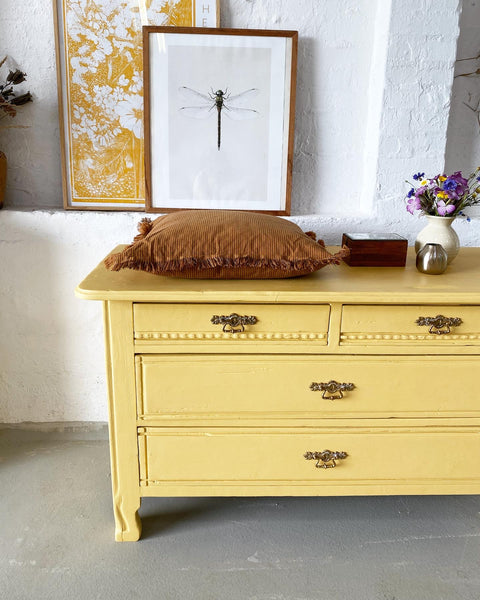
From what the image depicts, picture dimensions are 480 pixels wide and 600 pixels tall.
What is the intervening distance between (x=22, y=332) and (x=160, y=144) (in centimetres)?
115

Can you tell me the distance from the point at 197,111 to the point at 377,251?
3.39 ft

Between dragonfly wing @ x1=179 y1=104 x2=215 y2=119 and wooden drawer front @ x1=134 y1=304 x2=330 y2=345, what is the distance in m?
1.03

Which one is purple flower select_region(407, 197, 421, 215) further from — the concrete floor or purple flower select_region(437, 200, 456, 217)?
the concrete floor

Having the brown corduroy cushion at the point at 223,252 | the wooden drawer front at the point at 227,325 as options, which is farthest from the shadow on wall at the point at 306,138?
the wooden drawer front at the point at 227,325

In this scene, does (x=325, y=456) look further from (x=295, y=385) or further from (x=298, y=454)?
(x=295, y=385)

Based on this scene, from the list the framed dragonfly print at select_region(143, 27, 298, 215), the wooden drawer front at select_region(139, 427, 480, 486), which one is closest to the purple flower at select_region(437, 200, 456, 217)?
the framed dragonfly print at select_region(143, 27, 298, 215)

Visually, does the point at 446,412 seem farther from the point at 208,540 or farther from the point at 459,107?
the point at 459,107

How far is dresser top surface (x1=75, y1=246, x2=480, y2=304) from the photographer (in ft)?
5.27

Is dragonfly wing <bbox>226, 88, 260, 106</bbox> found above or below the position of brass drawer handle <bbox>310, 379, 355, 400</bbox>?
above

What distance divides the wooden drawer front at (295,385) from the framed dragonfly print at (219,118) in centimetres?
90

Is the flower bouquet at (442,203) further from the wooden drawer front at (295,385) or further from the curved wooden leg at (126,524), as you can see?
the curved wooden leg at (126,524)

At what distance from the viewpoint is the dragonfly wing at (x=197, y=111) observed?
2238mm

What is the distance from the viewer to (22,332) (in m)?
2.46

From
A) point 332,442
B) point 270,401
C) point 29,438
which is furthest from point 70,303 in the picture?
point 332,442
